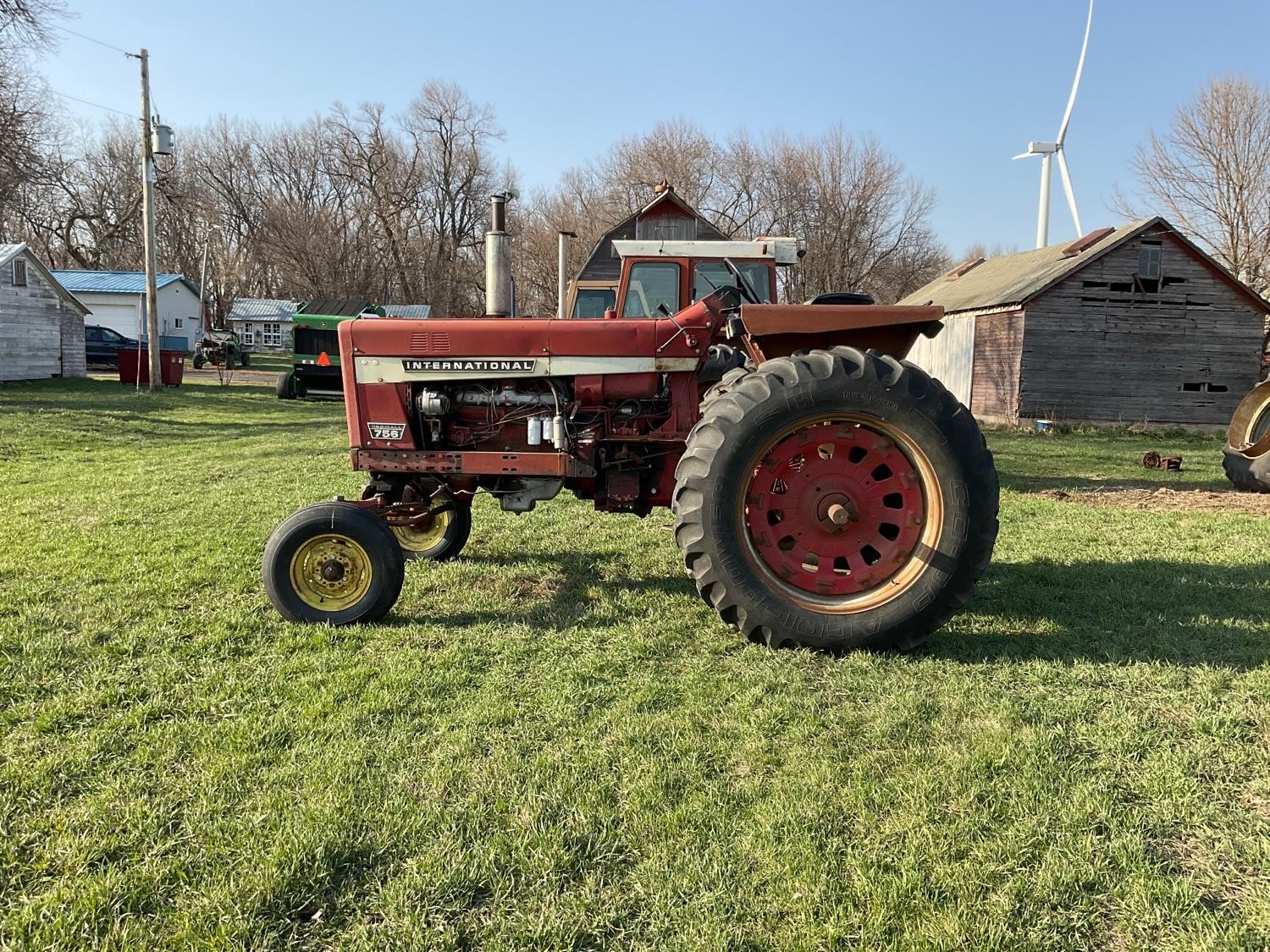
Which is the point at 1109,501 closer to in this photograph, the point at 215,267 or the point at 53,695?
the point at 53,695

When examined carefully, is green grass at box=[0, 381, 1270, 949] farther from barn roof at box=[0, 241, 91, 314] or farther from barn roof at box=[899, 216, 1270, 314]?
barn roof at box=[0, 241, 91, 314]

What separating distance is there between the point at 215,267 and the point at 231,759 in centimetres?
5634

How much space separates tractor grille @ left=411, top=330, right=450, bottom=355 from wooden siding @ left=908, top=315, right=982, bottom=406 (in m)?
15.5

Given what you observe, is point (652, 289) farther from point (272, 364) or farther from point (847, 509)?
point (272, 364)

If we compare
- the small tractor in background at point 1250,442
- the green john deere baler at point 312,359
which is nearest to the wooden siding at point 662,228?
the green john deere baler at point 312,359

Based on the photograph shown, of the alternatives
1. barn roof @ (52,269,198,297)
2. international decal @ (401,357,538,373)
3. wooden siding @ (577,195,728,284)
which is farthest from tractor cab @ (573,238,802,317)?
barn roof @ (52,269,198,297)

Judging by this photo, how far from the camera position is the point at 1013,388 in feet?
54.7

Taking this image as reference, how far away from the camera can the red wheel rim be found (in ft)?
11.5

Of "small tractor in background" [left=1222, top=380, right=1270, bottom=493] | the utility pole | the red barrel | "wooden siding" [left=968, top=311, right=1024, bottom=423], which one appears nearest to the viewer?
"small tractor in background" [left=1222, top=380, right=1270, bottom=493]

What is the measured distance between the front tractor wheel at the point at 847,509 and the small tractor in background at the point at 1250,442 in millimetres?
6724

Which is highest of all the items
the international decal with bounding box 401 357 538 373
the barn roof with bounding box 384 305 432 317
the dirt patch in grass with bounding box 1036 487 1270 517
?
the barn roof with bounding box 384 305 432 317

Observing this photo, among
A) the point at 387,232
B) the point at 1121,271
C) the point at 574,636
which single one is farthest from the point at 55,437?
the point at 387,232

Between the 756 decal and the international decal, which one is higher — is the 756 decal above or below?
→ below

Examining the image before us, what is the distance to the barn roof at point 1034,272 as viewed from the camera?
628 inches
